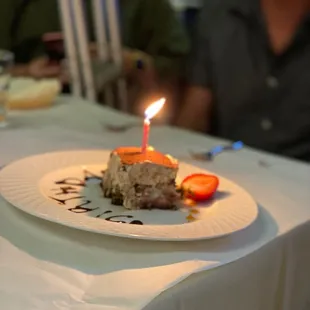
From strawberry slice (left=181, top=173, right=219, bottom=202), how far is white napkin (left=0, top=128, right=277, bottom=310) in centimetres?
7

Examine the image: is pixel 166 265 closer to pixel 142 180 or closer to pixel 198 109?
pixel 142 180

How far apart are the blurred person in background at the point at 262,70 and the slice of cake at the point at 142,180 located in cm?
99

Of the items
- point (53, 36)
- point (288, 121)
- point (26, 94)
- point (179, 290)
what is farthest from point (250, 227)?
point (53, 36)

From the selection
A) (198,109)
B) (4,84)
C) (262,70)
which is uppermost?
(4,84)

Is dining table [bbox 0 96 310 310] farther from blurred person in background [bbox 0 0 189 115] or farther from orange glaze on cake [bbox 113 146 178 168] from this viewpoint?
blurred person in background [bbox 0 0 189 115]

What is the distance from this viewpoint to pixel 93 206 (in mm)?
756

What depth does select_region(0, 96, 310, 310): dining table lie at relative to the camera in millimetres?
582

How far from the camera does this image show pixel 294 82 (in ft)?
5.55

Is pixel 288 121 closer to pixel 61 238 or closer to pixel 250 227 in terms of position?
pixel 250 227

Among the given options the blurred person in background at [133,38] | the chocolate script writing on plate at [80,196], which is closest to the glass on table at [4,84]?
the chocolate script writing on plate at [80,196]

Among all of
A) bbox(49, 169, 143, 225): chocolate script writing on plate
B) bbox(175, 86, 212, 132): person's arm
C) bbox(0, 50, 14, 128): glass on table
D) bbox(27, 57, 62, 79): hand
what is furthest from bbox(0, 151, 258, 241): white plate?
bbox(175, 86, 212, 132): person's arm

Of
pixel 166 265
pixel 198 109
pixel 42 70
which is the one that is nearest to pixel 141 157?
pixel 166 265

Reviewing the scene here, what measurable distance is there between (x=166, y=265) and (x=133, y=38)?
1.73 m

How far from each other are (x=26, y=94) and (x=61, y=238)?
0.69m
